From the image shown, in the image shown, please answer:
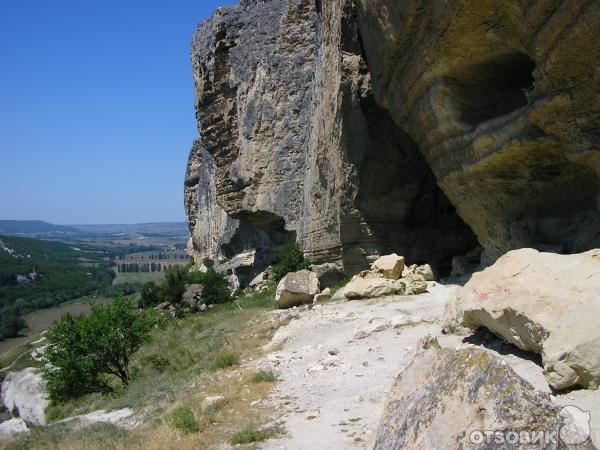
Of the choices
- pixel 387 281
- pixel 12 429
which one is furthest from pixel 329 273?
pixel 12 429

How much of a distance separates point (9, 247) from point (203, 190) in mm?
126126

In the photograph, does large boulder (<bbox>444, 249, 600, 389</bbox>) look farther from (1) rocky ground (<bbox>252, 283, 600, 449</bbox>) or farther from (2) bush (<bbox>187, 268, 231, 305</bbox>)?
(2) bush (<bbox>187, 268, 231, 305</bbox>)

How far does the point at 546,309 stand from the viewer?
5.22 m

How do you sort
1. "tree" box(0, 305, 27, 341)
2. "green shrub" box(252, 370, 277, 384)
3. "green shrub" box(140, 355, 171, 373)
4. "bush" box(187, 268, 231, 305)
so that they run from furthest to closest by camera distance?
"tree" box(0, 305, 27, 341), "bush" box(187, 268, 231, 305), "green shrub" box(140, 355, 171, 373), "green shrub" box(252, 370, 277, 384)

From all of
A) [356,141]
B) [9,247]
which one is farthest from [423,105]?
[9,247]

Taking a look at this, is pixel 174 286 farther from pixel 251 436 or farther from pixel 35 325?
pixel 35 325

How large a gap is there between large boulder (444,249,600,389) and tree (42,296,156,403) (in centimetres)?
962

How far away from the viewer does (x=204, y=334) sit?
15305 mm

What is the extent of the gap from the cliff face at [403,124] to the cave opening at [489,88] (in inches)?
1.2

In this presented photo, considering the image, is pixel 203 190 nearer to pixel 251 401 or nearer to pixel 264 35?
pixel 264 35

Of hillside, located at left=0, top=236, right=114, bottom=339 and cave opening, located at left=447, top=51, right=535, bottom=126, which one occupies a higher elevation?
cave opening, located at left=447, top=51, right=535, bottom=126

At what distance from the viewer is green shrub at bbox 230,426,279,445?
5.49 metres

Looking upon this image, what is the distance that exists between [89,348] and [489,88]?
451 inches

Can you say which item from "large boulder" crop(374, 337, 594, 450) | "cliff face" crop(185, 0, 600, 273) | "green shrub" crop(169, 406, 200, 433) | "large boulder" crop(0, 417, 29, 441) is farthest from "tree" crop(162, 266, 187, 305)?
"large boulder" crop(374, 337, 594, 450)
